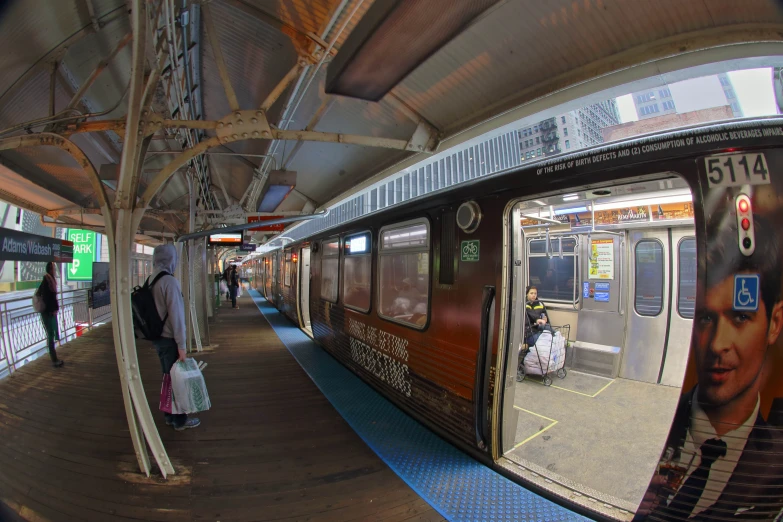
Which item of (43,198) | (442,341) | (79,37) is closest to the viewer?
(79,37)

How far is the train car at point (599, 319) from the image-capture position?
1.42 m

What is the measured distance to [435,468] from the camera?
7.95 feet

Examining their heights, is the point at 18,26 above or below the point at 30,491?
above

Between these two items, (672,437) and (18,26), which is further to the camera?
(18,26)

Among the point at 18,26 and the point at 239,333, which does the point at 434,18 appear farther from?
the point at 239,333

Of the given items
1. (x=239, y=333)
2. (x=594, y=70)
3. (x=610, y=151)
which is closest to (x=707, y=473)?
(x=610, y=151)


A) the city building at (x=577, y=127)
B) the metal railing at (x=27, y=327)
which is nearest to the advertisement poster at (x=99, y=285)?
the metal railing at (x=27, y=327)

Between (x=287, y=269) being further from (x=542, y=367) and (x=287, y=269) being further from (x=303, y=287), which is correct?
(x=542, y=367)

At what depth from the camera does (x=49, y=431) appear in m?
2.84

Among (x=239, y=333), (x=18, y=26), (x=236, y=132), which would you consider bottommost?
(x=239, y=333)

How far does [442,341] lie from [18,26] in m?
3.90

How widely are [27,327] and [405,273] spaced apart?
278 inches

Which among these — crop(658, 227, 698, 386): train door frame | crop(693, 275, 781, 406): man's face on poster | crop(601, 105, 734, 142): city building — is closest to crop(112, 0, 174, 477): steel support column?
crop(601, 105, 734, 142): city building

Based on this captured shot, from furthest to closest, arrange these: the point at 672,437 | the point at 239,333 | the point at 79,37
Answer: the point at 239,333
the point at 79,37
the point at 672,437
